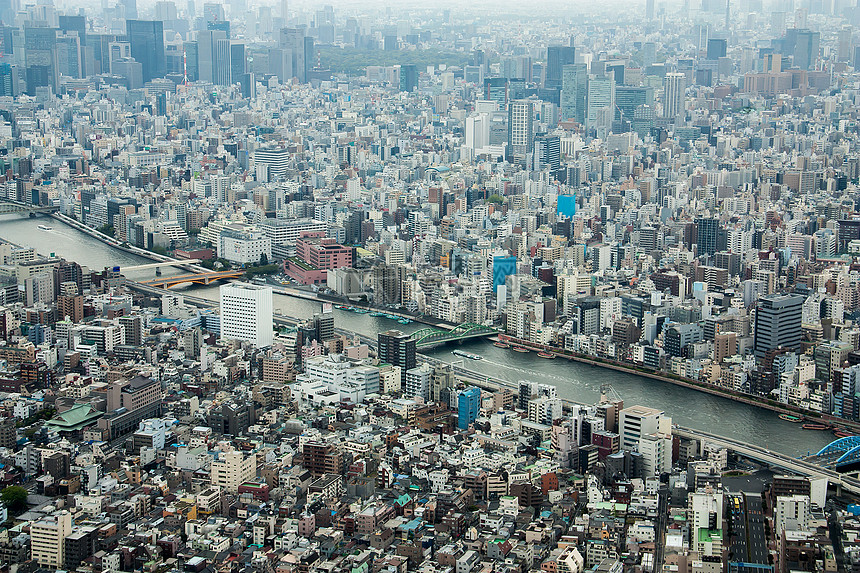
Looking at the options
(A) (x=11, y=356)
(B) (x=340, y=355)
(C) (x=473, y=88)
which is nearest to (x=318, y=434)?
(B) (x=340, y=355)

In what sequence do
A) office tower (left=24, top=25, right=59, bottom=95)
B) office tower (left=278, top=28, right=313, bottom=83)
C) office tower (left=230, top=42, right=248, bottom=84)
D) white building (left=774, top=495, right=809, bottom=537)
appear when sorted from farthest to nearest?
office tower (left=278, top=28, right=313, bottom=83) < office tower (left=230, top=42, right=248, bottom=84) < office tower (left=24, top=25, right=59, bottom=95) < white building (left=774, top=495, right=809, bottom=537)

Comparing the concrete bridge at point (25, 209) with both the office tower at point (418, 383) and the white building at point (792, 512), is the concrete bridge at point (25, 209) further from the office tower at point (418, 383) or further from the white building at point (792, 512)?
the white building at point (792, 512)

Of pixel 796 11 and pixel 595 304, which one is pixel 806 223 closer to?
pixel 595 304

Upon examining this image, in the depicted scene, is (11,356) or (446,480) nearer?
(446,480)

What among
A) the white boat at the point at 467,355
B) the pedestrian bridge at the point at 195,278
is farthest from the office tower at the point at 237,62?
the white boat at the point at 467,355

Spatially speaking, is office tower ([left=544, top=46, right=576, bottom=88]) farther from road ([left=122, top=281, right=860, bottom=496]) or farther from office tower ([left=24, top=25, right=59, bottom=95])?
road ([left=122, top=281, right=860, bottom=496])

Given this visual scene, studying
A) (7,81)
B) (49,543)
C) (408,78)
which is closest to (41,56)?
(7,81)

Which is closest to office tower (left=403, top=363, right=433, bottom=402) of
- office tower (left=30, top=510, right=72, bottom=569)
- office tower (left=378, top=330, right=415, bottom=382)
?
office tower (left=378, top=330, right=415, bottom=382)

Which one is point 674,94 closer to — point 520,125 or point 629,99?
point 629,99
